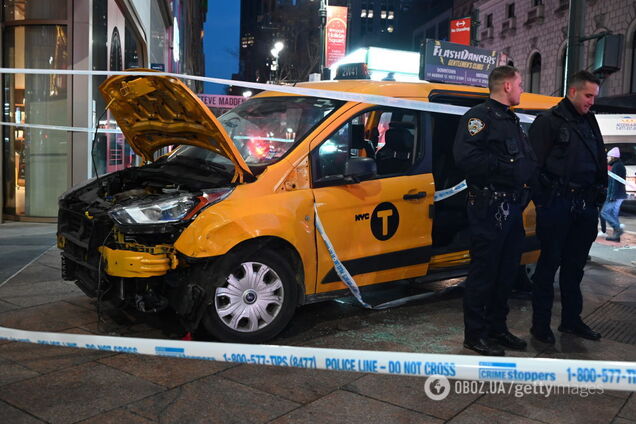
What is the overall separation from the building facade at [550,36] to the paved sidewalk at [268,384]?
22363mm

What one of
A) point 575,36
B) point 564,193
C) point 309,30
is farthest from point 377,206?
point 309,30

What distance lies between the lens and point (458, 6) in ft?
154

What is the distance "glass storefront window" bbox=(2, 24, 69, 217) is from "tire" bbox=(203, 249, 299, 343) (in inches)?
314

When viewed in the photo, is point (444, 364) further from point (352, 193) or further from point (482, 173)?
point (352, 193)

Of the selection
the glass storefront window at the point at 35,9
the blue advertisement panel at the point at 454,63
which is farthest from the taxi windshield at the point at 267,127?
the blue advertisement panel at the point at 454,63

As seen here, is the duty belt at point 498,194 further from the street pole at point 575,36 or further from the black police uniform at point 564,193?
the street pole at point 575,36

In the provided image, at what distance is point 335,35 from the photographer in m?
22.9

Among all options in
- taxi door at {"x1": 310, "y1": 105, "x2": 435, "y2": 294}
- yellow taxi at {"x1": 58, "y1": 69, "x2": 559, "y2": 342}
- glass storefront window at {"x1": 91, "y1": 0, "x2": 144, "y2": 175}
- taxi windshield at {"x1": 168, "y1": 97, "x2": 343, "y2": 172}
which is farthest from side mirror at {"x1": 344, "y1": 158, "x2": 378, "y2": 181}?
glass storefront window at {"x1": 91, "y1": 0, "x2": 144, "y2": 175}

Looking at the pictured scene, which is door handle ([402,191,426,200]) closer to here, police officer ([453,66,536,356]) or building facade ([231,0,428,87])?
police officer ([453,66,536,356])

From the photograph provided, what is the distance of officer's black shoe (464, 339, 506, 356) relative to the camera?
14.1 ft

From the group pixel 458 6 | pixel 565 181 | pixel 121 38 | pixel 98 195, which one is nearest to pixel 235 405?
pixel 98 195

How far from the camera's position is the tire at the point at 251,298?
4312 mm

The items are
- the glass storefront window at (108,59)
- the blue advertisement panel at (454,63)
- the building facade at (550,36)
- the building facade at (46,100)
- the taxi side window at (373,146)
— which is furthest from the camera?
the building facade at (550,36)

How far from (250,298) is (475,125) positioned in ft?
6.27
